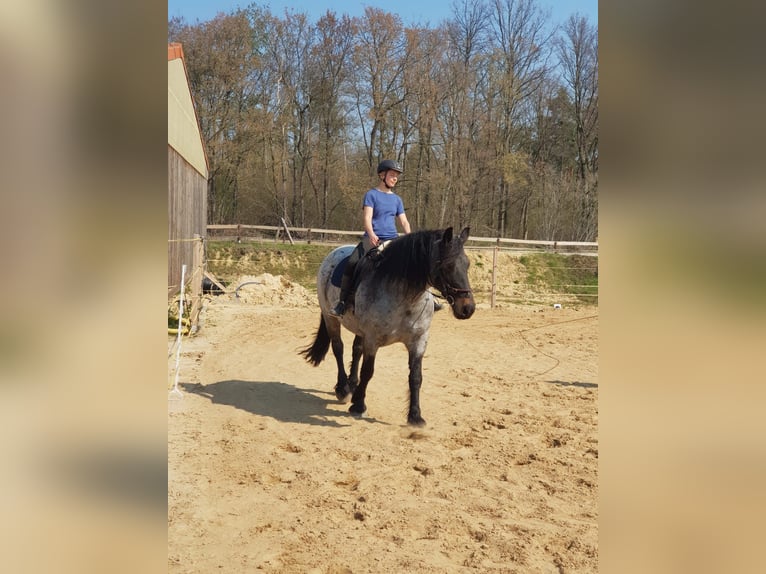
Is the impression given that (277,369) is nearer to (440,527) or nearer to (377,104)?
(440,527)

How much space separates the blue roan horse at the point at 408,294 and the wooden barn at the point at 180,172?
411 centimetres

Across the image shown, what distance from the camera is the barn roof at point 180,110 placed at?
10.1m

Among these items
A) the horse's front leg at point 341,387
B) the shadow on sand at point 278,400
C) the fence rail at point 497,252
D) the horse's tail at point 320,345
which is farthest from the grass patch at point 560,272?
the shadow on sand at point 278,400

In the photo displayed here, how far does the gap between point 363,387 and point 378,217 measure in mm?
1568

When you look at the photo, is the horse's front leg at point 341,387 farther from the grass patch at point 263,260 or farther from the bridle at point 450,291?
the grass patch at point 263,260

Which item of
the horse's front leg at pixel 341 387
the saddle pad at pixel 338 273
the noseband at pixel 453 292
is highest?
the saddle pad at pixel 338 273

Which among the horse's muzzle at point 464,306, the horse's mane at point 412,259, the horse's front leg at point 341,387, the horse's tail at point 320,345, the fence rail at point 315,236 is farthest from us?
the fence rail at point 315,236

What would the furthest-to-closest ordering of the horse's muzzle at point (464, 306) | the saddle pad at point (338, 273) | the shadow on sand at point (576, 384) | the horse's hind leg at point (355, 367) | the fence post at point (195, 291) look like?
the fence post at point (195, 291), the shadow on sand at point (576, 384), the horse's hind leg at point (355, 367), the saddle pad at point (338, 273), the horse's muzzle at point (464, 306)

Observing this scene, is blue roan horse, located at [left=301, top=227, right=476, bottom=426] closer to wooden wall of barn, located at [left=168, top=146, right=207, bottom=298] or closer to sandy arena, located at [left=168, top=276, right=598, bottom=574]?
sandy arena, located at [left=168, top=276, right=598, bottom=574]

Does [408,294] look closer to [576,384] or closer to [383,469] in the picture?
[383,469]

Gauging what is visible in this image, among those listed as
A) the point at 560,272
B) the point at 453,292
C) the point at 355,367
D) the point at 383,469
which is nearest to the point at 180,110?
the point at 355,367

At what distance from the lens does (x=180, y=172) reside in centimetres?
1176

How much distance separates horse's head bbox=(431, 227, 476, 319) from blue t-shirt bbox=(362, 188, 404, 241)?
0.87 metres

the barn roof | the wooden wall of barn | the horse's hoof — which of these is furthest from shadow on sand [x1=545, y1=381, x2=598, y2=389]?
the barn roof
